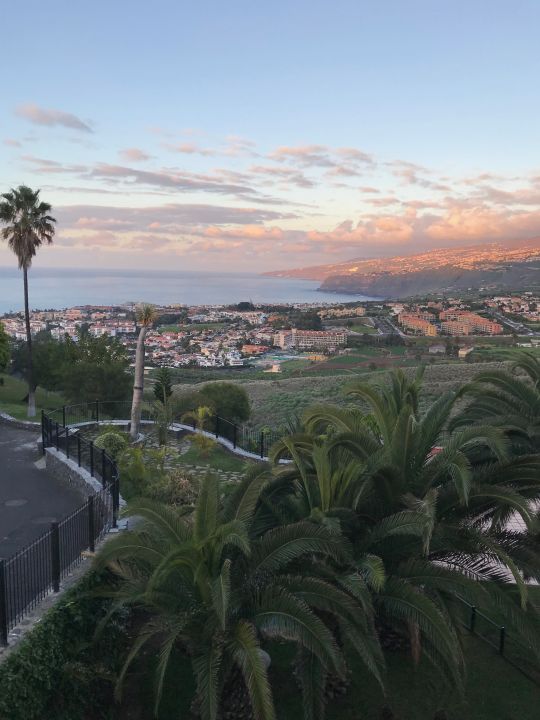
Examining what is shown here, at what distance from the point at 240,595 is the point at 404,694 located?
2.86 metres

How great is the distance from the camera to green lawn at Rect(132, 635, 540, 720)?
680cm

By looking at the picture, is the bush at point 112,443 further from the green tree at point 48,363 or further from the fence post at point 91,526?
the green tree at point 48,363

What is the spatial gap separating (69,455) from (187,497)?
3.87 metres

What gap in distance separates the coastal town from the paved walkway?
4434cm

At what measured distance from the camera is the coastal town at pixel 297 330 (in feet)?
235

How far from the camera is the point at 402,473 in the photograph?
6.94 meters

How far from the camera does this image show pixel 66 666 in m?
6.39

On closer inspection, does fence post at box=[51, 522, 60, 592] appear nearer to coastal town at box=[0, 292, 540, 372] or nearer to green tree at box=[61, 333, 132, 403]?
green tree at box=[61, 333, 132, 403]

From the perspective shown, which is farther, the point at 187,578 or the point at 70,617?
the point at 70,617

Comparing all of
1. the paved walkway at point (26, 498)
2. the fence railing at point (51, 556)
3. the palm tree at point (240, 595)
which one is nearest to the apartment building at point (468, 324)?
the paved walkway at point (26, 498)

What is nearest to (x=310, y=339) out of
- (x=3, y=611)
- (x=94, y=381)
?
(x=94, y=381)

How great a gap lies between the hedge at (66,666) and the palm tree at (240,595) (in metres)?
0.83

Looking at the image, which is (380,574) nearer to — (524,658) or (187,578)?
(187,578)

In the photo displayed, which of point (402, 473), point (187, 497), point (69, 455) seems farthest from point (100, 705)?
point (69, 455)
